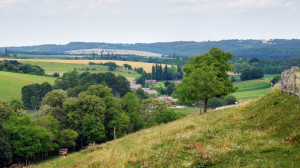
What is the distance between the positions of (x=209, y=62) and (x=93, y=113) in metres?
31.9

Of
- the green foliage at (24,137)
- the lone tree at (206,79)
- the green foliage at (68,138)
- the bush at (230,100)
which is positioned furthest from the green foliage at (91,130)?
the bush at (230,100)

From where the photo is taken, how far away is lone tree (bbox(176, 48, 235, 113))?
45.8m

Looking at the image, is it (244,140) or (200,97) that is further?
(200,97)

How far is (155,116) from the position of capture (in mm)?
78812

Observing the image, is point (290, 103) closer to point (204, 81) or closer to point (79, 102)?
point (204, 81)

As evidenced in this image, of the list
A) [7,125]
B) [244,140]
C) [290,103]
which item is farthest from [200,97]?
[7,125]

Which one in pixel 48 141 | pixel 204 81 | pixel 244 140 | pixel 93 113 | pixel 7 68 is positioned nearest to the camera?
pixel 244 140

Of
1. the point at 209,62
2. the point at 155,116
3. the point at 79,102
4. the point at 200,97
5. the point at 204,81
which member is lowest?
the point at 155,116

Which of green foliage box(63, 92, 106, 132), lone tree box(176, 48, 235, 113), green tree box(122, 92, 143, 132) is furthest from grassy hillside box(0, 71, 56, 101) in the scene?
lone tree box(176, 48, 235, 113)

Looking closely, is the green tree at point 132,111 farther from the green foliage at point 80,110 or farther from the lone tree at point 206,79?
the lone tree at point 206,79

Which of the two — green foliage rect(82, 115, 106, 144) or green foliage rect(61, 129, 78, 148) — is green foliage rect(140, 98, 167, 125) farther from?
green foliage rect(61, 129, 78, 148)

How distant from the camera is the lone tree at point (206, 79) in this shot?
45.8 metres

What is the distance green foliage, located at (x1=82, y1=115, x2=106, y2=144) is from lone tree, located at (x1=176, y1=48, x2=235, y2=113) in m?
24.3

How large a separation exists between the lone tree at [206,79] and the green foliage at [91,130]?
2433 centimetres
